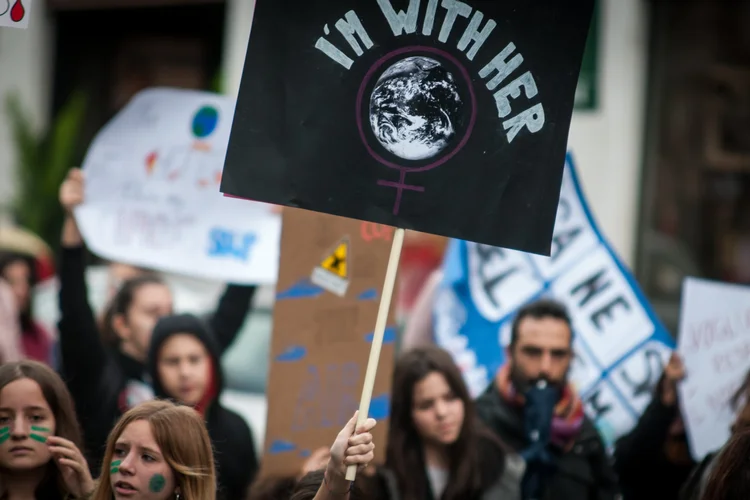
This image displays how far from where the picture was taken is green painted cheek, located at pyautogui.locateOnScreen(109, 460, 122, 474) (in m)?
3.00

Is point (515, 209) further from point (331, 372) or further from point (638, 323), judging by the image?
point (638, 323)

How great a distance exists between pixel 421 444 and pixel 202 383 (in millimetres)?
809

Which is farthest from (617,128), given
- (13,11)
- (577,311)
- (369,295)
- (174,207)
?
(13,11)

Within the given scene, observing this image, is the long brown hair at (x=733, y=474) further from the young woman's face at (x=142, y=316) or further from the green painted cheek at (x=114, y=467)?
the young woman's face at (x=142, y=316)

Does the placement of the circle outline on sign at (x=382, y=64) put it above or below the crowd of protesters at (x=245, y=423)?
above

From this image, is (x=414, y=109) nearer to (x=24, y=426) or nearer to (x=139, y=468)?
(x=139, y=468)

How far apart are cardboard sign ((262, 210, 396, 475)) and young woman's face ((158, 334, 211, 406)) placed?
0.48 meters

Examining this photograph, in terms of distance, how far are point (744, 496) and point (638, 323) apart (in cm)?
232

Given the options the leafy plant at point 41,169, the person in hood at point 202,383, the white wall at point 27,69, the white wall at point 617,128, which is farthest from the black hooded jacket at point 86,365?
the white wall at point 27,69

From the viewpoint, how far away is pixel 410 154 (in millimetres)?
3080

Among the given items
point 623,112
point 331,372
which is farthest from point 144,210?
point 623,112

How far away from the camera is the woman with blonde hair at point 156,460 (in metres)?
2.97

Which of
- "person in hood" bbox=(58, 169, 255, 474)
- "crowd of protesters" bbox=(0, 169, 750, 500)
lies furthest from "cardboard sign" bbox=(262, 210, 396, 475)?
"person in hood" bbox=(58, 169, 255, 474)

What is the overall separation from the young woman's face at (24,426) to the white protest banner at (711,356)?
2.56 m
